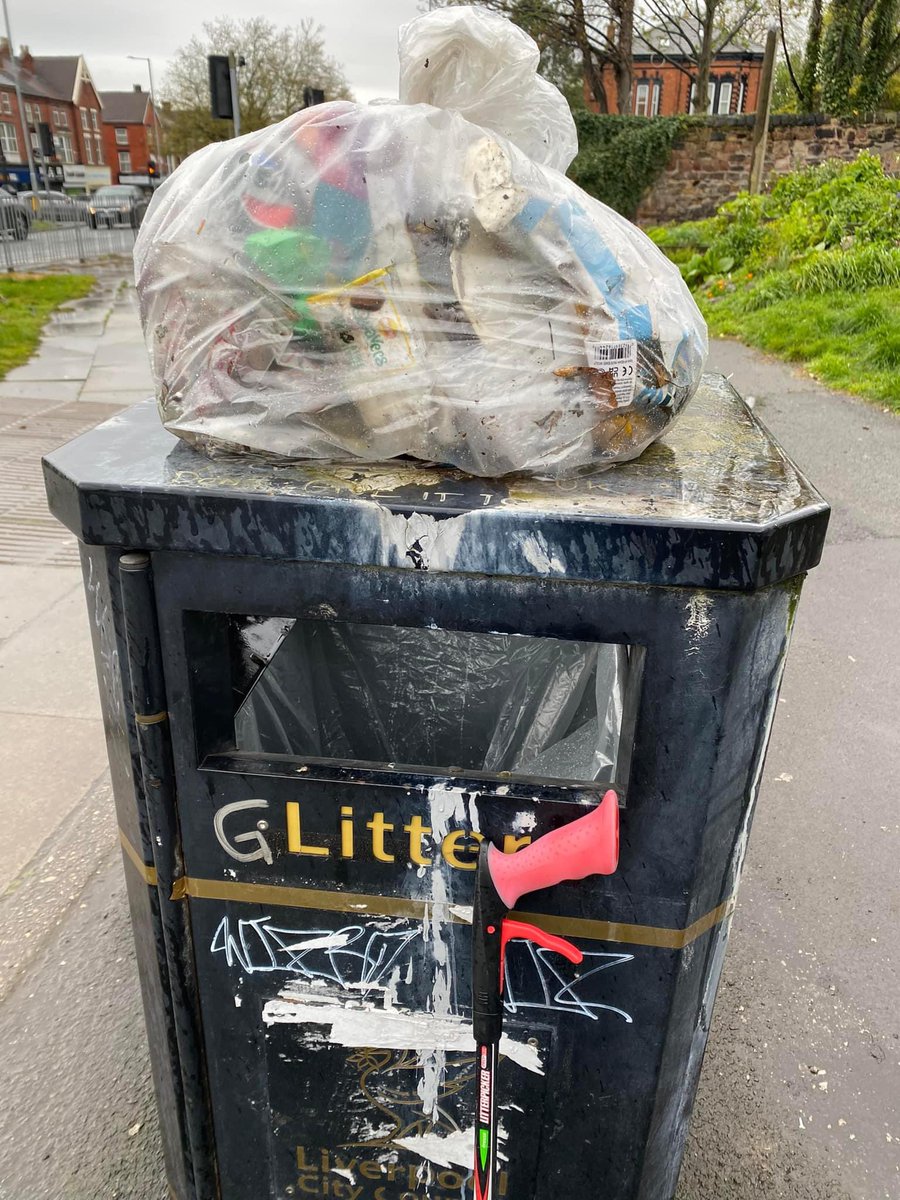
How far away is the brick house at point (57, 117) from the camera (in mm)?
56000

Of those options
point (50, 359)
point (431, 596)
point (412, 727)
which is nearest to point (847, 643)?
point (412, 727)

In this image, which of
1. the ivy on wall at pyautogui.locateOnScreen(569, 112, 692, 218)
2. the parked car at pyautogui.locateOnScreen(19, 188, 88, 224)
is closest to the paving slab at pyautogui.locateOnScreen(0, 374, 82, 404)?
the ivy on wall at pyautogui.locateOnScreen(569, 112, 692, 218)

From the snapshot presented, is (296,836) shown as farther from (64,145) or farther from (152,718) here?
(64,145)

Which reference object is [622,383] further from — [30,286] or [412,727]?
[30,286]

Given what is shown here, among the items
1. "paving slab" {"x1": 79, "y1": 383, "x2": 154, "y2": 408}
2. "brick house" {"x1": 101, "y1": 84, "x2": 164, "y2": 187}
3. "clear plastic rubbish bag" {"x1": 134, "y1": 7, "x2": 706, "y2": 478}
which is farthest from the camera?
"brick house" {"x1": 101, "y1": 84, "x2": 164, "y2": 187}

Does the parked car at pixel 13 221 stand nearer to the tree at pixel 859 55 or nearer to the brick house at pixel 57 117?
the tree at pixel 859 55

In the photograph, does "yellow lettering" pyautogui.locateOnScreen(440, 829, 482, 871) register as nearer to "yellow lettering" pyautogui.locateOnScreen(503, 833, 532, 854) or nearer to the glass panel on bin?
"yellow lettering" pyautogui.locateOnScreen(503, 833, 532, 854)

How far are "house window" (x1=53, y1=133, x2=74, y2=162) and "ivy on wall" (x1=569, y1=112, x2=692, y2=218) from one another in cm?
5502

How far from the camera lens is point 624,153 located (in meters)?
18.3

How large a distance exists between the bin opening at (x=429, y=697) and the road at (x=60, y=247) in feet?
62.0

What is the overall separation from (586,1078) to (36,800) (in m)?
2.14

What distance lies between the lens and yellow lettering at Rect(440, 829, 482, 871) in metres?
1.12

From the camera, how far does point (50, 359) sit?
9.52 m

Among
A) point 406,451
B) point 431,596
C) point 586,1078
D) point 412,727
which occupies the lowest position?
point 586,1078
